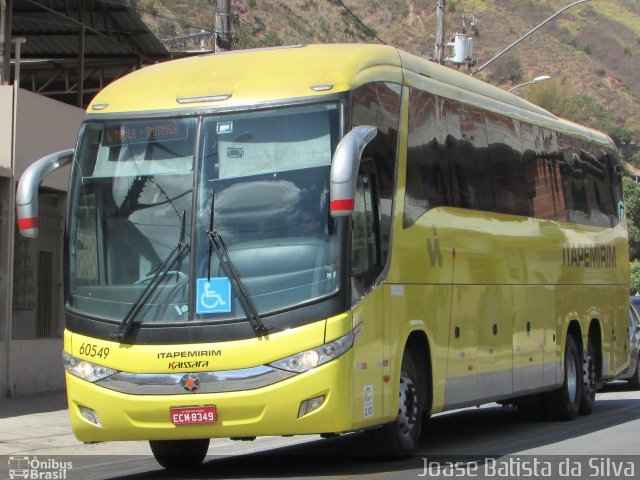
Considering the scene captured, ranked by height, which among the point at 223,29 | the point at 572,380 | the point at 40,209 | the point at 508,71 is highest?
the point at 508,71

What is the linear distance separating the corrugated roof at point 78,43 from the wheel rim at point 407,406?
12423mm

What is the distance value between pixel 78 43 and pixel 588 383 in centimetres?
1206

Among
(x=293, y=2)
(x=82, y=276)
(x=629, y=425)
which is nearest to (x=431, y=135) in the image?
(x=82, y=276)

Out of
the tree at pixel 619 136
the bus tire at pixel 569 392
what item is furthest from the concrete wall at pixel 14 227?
the tree at pixel 619 136

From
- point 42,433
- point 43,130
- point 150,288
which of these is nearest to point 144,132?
point 150,288

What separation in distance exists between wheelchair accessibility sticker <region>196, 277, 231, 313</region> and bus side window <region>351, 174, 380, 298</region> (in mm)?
1076

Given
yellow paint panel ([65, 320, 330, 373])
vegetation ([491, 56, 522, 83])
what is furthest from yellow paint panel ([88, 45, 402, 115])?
vegetation ([491, 56, 522, 83])

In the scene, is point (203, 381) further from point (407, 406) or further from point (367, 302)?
point (407, 406)

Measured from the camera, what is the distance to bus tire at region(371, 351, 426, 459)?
11336 mm

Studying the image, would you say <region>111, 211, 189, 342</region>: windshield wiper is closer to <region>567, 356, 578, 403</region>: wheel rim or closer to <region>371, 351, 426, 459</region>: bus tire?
<region>371, 351, 426, 459</region>: bus tire

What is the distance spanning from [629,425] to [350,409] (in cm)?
657

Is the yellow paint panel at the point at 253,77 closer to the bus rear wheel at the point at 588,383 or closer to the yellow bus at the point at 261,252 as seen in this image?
the yellow bus at the point at 261,252

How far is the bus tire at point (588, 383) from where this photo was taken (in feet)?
57.1

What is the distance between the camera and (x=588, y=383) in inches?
693
